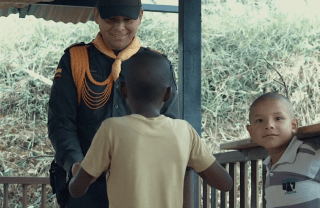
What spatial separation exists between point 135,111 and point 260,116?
0.67 meters

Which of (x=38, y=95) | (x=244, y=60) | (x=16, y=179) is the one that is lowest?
(x=16, y=179)

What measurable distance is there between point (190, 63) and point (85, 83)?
1780 mm

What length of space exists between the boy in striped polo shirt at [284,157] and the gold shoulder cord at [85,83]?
53cm

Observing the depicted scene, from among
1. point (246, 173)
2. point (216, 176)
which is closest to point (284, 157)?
point (216, 176)

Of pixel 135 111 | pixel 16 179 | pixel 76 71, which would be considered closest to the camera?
pixel 135 111

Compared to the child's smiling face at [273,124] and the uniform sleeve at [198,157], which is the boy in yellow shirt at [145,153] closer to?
the uniform sleeve at [198,157]

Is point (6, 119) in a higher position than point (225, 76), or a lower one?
lower

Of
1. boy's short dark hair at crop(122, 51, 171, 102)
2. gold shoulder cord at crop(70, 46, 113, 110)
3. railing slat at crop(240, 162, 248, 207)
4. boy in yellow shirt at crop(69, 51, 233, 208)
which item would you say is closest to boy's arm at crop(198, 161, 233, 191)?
boy in yellow shirt at crop(69, 51, 233, 208)

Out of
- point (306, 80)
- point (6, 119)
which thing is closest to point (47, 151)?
point (6, 119)

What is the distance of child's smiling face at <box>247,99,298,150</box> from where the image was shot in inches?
78.9

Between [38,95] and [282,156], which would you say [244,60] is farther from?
[282,156]

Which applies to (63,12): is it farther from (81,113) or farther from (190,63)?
(81,113)

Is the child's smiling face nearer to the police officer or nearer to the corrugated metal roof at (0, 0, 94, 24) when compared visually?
the police officer

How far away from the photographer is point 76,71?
203cm
